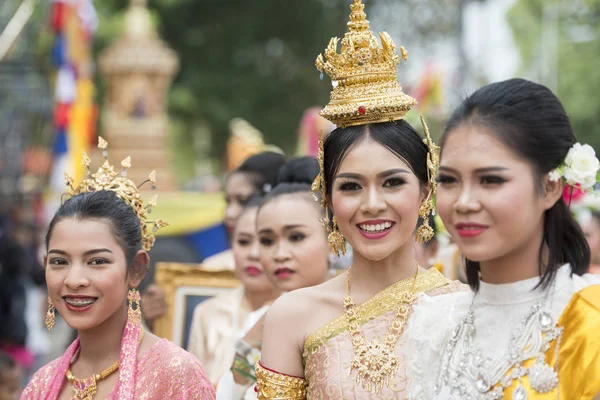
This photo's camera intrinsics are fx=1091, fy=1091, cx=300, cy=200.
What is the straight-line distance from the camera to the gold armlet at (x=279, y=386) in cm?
375

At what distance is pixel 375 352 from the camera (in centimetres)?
372

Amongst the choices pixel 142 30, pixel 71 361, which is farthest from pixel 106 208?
pixel 142 30

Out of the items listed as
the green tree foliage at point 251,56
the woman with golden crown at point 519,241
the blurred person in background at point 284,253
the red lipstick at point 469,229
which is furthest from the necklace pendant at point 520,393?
the green tree foliage at point 251,56

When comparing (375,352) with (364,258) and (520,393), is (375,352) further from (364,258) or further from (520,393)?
(520,393)

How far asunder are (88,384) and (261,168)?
296 cm

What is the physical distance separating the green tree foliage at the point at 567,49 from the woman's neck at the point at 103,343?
1123 inches

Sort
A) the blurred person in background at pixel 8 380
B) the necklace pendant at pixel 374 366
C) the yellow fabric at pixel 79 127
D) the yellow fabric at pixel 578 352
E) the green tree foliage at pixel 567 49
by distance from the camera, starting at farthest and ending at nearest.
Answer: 1. the green tree foliage at pixel 567 49
2. the yellow fabric at pixel 79 127
3. the blurred person in background at pixel 8 380
4. the necklace pendant at pixel 374 366
5. the yellow fabric at pixel 578 352

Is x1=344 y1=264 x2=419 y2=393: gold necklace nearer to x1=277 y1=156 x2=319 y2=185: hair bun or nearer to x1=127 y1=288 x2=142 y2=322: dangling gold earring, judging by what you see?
x1=127 y1=288 x2=142 y2=322: dangling gold earring

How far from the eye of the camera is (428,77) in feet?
57.8

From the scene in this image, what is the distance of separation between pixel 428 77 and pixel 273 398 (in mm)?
14279

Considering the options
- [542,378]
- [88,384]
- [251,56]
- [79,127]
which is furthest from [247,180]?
[251,56]

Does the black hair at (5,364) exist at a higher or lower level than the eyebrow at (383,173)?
lower

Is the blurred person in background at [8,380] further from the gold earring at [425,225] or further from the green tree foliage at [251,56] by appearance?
the green tree foliage at [251,56]

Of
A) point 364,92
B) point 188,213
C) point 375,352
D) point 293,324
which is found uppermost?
point 188,213
